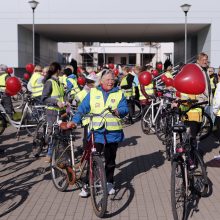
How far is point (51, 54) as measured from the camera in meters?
38.4

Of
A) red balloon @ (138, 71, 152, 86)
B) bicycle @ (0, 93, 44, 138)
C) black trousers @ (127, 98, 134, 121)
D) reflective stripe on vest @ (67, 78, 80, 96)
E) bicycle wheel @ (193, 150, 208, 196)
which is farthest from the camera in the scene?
black trousers @ (127, 98, 134, 121)

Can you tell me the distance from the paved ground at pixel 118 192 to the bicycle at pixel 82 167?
187mm

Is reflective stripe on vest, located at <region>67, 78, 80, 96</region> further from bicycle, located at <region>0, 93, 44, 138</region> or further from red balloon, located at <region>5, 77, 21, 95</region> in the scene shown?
red balloon, located at <region>5, 77, 21, 95</region>

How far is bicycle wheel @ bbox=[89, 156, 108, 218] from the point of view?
506cm

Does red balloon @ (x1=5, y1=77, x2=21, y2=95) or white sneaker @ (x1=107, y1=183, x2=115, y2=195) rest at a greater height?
red balloon @ (x1=5, y1=77, x2=21, y2=95)

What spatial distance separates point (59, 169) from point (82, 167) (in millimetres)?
530

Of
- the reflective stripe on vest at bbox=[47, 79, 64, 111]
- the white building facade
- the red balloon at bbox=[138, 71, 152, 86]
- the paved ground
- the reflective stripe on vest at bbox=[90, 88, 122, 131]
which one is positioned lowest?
the paved ground

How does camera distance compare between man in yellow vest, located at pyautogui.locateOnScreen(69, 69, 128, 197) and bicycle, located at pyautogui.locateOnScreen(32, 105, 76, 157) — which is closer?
man in yellow vest, located at pyautogui.locateOnScreen(69, 69, 128, 197)

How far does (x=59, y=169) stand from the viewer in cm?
614

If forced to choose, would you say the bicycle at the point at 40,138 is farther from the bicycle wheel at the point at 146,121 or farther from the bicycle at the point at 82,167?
the bicycle wheel at the point at 146,121

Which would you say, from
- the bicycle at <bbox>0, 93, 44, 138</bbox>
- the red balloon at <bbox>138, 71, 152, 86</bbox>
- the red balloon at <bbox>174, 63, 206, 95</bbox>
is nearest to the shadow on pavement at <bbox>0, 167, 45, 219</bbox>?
the red balloon at <bbox>174, 63, 206, 95</bbox>

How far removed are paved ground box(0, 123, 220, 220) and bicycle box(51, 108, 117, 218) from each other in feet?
0.61

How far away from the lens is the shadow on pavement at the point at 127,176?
5.61 meters
